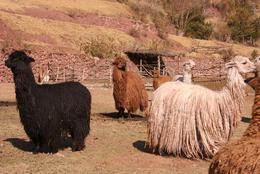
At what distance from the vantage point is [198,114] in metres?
8.75

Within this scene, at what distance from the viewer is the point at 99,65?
3756cm

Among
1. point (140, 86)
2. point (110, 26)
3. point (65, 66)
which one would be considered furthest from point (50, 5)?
point (140, 86)

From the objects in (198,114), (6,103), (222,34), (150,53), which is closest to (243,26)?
(222,34)

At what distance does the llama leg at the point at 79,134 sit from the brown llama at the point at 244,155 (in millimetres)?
5833

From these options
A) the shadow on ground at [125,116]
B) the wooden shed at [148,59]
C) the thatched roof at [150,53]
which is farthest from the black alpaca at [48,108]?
the thatched roof at [150,53]

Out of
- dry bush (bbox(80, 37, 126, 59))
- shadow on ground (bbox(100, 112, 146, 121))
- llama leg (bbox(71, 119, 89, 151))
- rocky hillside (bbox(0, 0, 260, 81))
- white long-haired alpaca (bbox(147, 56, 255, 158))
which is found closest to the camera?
white long-haired alpaca (bbox(147, 56, 255, 158))

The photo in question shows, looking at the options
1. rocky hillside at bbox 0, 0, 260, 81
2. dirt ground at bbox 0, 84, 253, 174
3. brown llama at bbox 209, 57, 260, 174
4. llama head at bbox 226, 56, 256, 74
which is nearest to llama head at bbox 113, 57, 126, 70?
dirt ground at bbox 0, 84, 253, 174

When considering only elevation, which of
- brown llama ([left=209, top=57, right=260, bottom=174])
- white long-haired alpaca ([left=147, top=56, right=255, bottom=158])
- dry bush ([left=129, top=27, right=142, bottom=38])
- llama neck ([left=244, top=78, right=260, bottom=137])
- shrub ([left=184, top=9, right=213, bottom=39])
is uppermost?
shrub ([left=184, top=9, right=213, bottom=39])

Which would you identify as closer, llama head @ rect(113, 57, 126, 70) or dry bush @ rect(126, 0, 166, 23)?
llama head @ rect(113, 57, 126, 70)

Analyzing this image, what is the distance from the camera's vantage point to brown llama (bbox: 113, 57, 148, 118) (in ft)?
45.8

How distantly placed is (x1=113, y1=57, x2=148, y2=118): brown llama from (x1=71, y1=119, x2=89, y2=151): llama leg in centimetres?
441

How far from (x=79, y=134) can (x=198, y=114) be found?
90.5 inches

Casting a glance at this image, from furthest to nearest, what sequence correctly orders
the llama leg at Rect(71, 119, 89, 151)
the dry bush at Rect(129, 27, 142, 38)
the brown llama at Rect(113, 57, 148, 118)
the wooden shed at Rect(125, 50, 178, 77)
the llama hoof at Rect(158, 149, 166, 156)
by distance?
the dry bush at Rect(129, 27, 142, 38) < the wooden shed at Rect(125, 50, 178, 77) < the brown llama at Rect(113, 57, 148, 118) < the llama leg at Rect(71, 119, 89, 151) < the llama hoof at Rect(158, 149, 166, 156)

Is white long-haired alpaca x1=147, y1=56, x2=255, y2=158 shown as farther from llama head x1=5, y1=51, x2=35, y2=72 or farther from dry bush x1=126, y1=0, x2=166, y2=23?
dry bush x1=126, y1=0, x2=166, y2=23
